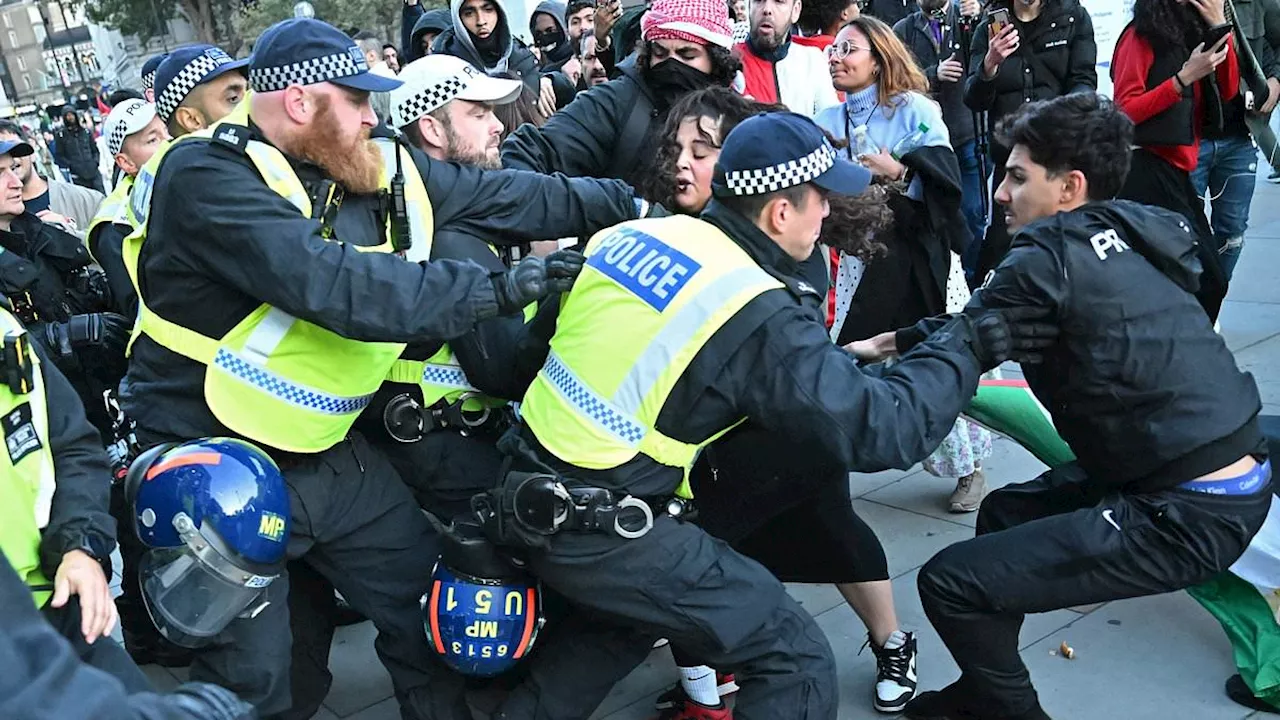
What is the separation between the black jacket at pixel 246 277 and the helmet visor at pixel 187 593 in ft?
1.27

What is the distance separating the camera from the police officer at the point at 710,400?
248cm

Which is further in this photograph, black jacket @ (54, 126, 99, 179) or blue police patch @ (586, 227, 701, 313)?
black jacket @ (54, 126, 99, 179)

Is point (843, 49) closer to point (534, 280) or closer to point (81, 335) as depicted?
point (534, 280)

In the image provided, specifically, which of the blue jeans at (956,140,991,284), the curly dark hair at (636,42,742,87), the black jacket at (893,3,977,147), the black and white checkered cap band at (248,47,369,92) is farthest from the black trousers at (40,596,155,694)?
the blue jeans at (956,140,991,284)

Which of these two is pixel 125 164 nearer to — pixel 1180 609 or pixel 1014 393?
pixel 1014 393

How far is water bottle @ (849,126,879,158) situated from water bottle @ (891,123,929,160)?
0.08 m

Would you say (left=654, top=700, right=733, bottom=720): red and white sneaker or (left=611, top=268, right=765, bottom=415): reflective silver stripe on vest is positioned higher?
(left=611, top=268, right=765, bottom=415): reflective silver stripe on vest

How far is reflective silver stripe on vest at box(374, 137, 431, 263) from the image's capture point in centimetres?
308

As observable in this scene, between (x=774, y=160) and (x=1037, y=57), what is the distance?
425 centimetres

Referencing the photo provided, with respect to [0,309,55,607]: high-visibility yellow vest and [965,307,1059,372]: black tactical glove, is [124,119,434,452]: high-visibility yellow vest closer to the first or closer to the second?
[0,309,55,607]: high-visibility yellow vest

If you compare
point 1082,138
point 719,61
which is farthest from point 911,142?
point 1082,138

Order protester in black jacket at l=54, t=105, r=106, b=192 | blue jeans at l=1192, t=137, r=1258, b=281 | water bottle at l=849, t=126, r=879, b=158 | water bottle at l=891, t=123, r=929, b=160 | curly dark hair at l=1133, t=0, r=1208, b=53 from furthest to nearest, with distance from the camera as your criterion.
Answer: protester in black jacket at l=54, t=105, r=106, b=192, blue jeans at l=1192, t=137, r=1258, b=281, curly dark hair at l=1133, t=0, r=1208, b=53, water bottle at l=849, t=126, r=879, b=158, water bottle at l=891, t=123, r=929, b=160

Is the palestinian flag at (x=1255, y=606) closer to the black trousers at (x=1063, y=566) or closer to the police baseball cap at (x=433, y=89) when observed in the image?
the black trousers at (x=1063, y=566)

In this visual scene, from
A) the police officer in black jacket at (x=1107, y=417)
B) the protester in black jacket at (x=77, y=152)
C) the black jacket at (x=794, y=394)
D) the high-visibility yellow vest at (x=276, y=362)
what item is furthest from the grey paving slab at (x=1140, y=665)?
the protester in black jacket at (x=77, y=152)
